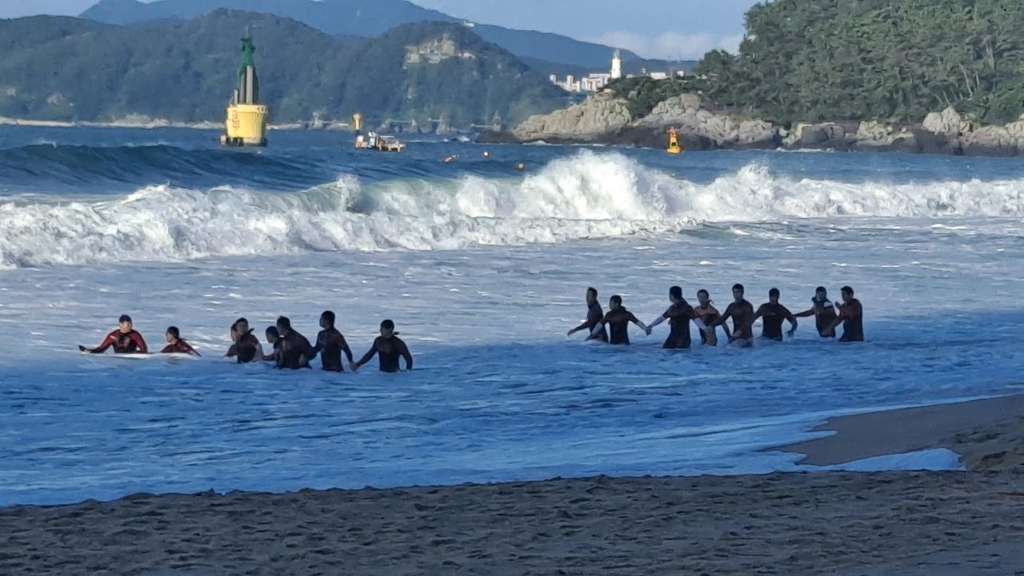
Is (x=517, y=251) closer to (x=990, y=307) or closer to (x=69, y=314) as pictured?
(x=990, y=307)

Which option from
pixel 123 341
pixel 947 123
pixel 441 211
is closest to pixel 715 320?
pixel 123 341

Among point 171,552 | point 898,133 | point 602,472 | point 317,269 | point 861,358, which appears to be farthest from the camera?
point 898,133

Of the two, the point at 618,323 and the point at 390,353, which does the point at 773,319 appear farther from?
the point at 390,353

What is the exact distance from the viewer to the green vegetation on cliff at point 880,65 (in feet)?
381

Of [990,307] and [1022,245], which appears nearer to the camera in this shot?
[990,307]

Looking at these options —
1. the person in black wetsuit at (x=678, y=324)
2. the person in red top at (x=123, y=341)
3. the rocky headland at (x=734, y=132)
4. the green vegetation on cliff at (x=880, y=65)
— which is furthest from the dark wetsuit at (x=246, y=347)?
the green vegetation on cliff at (x=880, y=65)

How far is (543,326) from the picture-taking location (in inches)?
675

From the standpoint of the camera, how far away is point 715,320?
1638cm

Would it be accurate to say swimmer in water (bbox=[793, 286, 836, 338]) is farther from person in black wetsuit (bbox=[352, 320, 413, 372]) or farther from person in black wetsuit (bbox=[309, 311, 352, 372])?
person in black wetsuit (bbox=[309, 311, 352, 372])

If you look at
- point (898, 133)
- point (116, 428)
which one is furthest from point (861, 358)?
point (898, 133)

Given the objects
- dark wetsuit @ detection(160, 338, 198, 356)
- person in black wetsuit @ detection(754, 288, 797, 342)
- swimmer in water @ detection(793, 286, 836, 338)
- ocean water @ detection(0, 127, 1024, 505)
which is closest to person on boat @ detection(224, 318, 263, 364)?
ocean water @ detection(0, 127, 1024, 505)

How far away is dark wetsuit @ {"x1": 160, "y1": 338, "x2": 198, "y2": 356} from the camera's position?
1422 cm

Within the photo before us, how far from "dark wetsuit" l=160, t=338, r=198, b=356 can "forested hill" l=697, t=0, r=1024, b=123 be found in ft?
335

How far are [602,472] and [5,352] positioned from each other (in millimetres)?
6738
